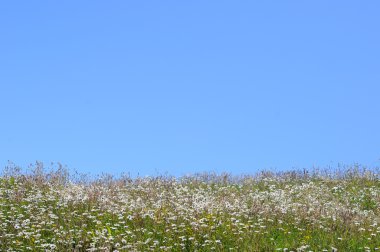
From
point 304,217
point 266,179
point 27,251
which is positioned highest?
point 266,179

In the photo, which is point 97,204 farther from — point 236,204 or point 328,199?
point 328,199

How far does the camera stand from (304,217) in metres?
14.6

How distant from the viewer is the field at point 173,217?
12.4m

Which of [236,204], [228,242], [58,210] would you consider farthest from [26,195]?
[228,242]

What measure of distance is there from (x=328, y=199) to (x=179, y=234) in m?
7.04

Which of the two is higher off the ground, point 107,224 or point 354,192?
point 354,192

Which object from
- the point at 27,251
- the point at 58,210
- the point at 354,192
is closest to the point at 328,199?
the point at 354,192

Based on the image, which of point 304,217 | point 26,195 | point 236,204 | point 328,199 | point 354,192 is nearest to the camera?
point 304,217

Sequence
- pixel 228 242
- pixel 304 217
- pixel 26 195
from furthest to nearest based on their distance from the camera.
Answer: pixel 26 195
pixel 304 217
pixel 228 242

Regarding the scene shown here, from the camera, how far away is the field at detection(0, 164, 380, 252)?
40.8ft

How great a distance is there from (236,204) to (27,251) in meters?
5.54

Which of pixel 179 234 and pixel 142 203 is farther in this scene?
pixel 142 203

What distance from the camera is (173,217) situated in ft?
43.7

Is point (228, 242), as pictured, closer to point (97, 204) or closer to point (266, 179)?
point (97, 204)
